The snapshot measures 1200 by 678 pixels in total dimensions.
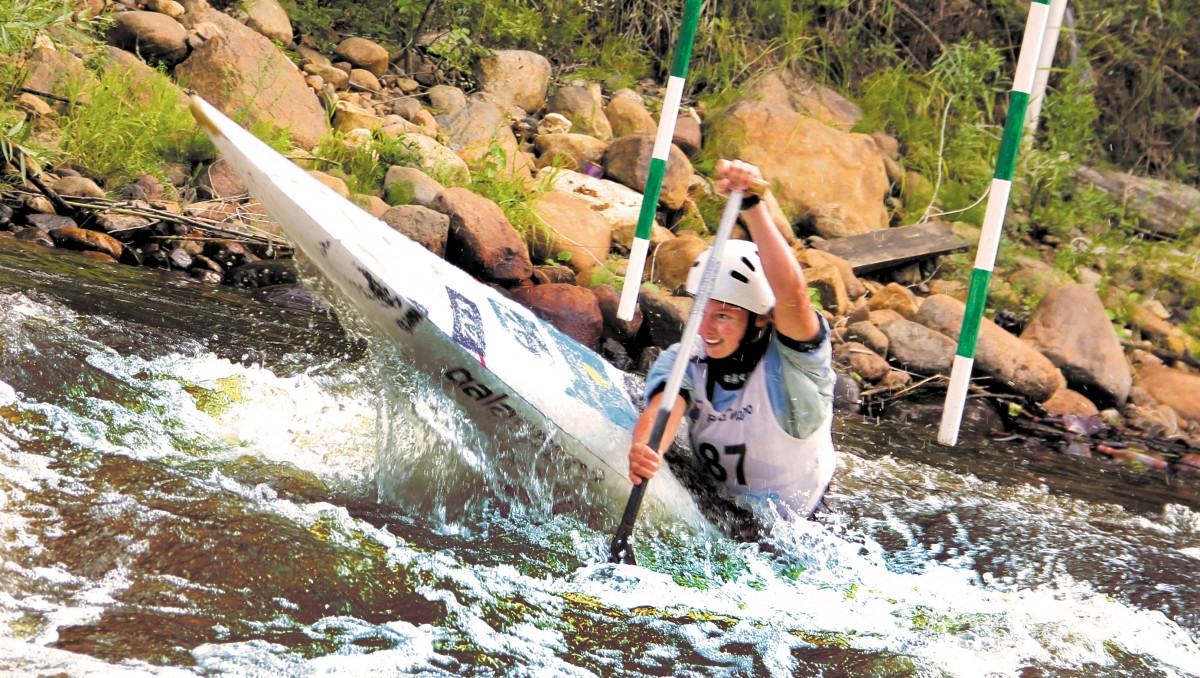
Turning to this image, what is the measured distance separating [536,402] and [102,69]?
4.56 meters

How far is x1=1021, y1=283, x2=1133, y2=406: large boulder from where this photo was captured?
6523 mm

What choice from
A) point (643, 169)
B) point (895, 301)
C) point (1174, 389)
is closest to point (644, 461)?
point (895, 301)

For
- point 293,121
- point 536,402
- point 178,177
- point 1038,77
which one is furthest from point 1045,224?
point 536,402

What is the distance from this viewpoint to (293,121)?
6.80m

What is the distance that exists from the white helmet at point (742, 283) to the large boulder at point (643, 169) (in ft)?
13.9

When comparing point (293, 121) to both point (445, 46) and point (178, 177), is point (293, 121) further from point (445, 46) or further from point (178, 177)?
point (445, 46)

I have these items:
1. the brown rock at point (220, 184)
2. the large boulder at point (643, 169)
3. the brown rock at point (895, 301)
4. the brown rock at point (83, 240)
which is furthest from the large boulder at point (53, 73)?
the brown rock at point (895, 301)

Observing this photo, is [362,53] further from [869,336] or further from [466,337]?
[466,337]

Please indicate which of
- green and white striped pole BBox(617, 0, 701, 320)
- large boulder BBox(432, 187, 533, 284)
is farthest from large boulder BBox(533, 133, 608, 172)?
green and white striped pole BBox(617, 0, 701, 320)

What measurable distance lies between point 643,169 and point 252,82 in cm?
253

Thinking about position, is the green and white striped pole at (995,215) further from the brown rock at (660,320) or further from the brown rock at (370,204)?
the brown rock at (370,204)

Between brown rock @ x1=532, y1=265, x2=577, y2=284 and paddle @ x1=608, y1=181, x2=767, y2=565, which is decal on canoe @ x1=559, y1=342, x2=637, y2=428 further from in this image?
brown rock @ x1=532, y1=265, x2=577, y2=284

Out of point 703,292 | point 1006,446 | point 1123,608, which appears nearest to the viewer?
point 703,292

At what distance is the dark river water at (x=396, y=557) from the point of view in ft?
7.35
